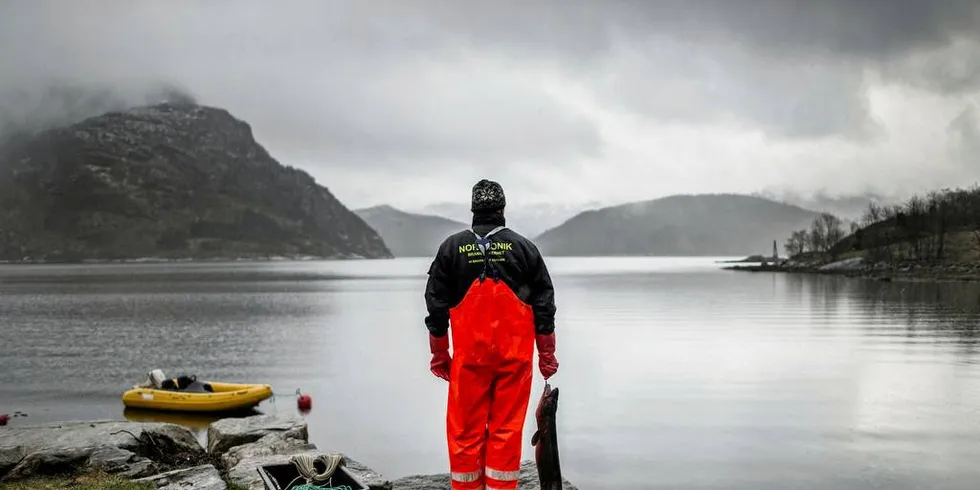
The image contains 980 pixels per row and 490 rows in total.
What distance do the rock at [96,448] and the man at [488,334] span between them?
6.93 meters

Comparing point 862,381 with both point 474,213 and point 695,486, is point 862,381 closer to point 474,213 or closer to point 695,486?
point 695,486

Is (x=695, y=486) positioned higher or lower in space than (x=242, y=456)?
lower

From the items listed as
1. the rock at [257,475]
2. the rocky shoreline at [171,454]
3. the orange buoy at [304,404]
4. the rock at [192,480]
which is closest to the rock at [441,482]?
the rocky shoreline at [171,454]

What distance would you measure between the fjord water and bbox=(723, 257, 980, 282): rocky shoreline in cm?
4745

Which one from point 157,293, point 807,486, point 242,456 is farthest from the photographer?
point 157,293

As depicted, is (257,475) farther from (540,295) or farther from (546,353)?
(540,295)

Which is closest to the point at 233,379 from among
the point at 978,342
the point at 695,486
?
the point at 695,486

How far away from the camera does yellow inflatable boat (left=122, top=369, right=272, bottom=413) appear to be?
23766 mm

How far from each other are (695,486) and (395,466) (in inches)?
269

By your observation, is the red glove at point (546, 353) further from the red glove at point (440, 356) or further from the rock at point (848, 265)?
the rock at point (848, 265)

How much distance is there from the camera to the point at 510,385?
7.40 metres

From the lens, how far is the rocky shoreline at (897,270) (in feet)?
344

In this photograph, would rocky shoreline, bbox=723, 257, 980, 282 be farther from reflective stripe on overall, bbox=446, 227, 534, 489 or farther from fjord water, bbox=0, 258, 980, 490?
reflective stripe on overall, bbox=446, 227, 534, 489

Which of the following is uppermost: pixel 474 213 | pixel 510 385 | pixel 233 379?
pixel 474 213
